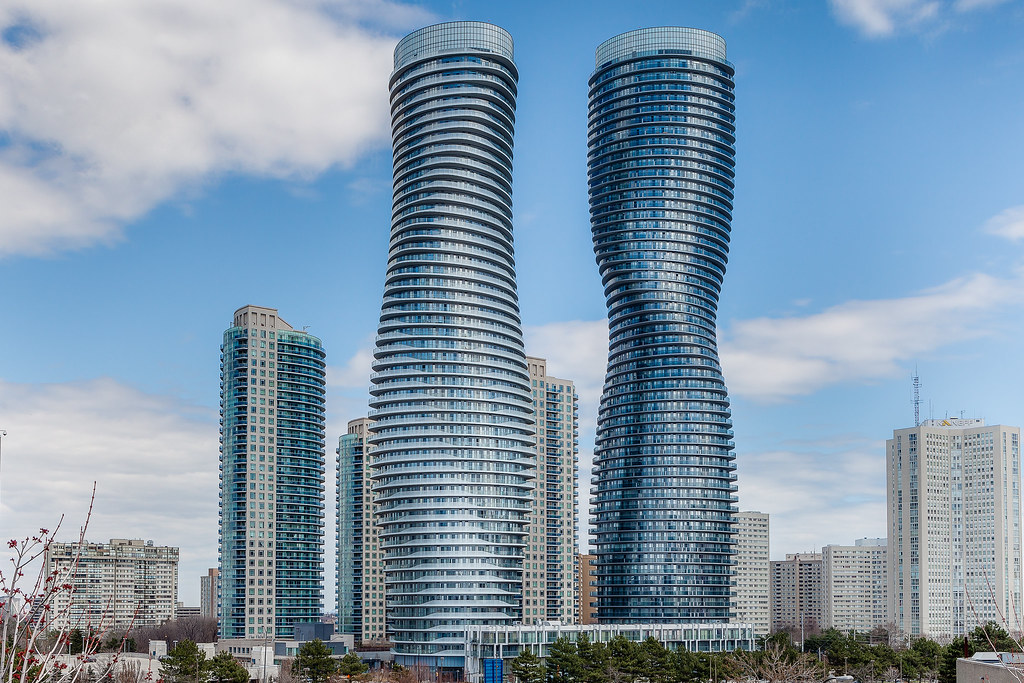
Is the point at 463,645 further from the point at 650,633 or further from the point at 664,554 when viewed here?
the point at 664,554

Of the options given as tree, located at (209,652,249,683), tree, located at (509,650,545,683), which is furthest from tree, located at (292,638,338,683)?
tree, located at (509,650,545,683)

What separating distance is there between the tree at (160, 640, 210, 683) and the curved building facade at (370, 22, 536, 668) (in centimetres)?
5024

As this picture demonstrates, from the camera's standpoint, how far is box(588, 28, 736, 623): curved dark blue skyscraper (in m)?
183

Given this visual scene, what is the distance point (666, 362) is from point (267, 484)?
233 feet

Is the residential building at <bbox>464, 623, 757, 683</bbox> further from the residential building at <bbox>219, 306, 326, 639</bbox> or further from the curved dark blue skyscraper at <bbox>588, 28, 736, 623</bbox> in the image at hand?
the residential building at <bbox>219, 306, 326, 639</bbox>

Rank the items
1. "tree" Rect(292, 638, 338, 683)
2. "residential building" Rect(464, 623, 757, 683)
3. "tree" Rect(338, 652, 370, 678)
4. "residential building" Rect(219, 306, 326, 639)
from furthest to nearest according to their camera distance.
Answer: "residential building" Rect(219, 306, 326, 639) < "residential building" Rect(464, 623, 757, 683) < "tree" Rect(292, 638, 338, 683) < "tree" Rect(338, 652, 370, 678)

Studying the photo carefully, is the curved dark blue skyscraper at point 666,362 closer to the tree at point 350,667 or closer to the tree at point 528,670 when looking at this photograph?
the tree at point 528,670

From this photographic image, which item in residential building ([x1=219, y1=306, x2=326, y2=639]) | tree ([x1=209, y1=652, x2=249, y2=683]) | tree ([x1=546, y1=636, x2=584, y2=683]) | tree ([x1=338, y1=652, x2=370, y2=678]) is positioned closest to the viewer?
tree ([x1=209, y1=652, x2=249, y2=683])

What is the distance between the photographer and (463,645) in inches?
5778

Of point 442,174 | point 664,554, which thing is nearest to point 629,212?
point 442,174

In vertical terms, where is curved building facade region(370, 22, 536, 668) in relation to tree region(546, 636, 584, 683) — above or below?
above

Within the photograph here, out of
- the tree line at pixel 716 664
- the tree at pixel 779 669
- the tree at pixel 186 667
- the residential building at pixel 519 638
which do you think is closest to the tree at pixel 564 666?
the tree line at pixel 716 664

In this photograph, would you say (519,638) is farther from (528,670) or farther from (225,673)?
(225,673)

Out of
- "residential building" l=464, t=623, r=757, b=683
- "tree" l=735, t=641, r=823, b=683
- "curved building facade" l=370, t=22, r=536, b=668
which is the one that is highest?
"curved building facade" l=370, t=22, r=536, b=668
